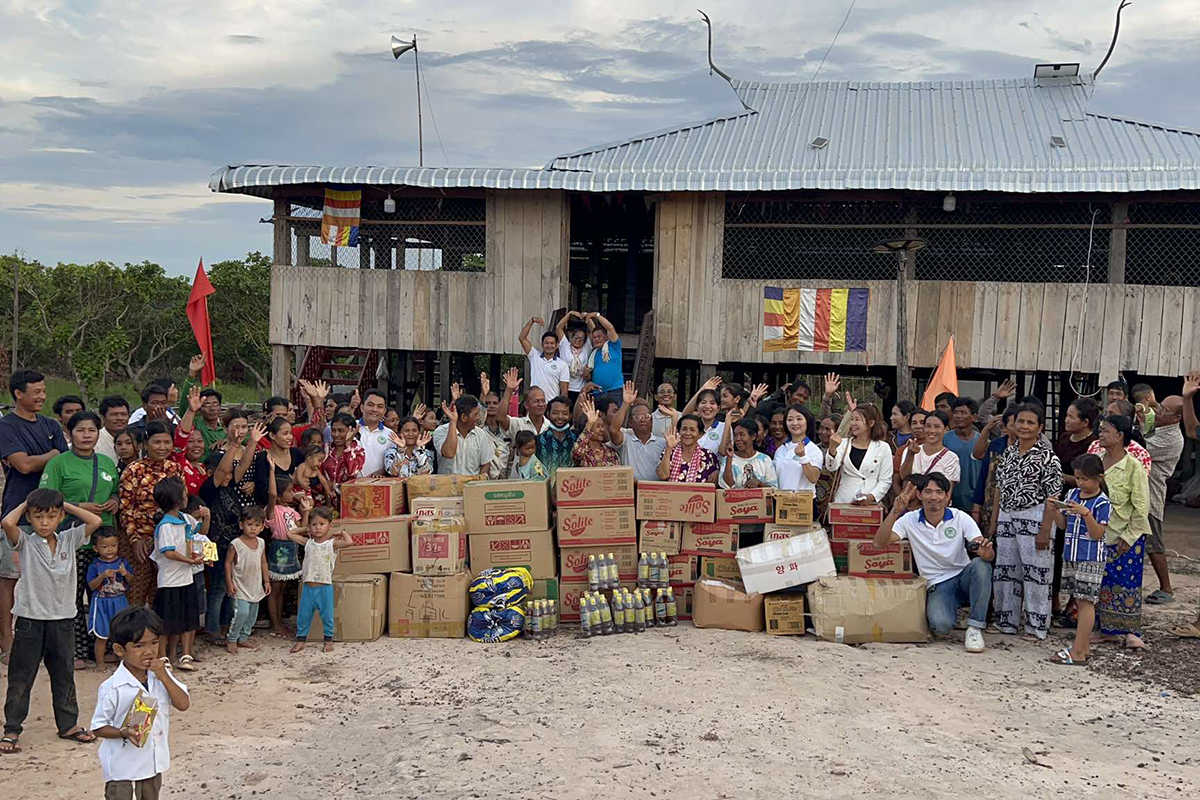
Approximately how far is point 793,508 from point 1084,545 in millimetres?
2089

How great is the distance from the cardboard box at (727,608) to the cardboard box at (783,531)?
1.61 ft

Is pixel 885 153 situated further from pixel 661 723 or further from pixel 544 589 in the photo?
pixel 661 723

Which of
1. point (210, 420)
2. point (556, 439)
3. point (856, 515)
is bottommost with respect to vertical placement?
point (856, 515)

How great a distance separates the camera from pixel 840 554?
25.5ft

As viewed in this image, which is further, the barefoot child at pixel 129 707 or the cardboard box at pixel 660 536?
the cardboard box at pixel 660 536

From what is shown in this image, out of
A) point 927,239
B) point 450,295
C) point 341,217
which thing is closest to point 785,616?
point 450,295

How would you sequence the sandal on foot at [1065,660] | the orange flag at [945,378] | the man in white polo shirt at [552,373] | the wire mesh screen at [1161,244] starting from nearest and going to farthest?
the sandal on foot at [1065,660] < the man in white polo shirt at [552,373] < the orange flag at [945,378] < the wire mesh screen at [1161,244]

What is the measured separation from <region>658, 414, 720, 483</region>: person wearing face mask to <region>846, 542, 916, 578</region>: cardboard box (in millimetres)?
1258

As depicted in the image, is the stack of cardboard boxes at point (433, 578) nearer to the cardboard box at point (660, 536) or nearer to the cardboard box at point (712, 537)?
the cardboard box at point (660, 536)

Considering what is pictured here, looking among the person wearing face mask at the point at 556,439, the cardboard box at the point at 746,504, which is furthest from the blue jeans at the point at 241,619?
the cardboard box at the point at 746,504

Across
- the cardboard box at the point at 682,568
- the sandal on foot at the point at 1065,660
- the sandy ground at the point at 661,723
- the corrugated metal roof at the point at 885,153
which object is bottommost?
the sandy ground at the point at 661,723

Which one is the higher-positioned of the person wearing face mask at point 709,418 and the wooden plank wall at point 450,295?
the wooden plank wall at point 450,295

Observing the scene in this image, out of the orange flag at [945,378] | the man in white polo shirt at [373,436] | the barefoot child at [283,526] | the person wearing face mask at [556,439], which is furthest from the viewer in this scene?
the orange flag at [945,378]

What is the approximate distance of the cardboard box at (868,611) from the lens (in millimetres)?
7324
